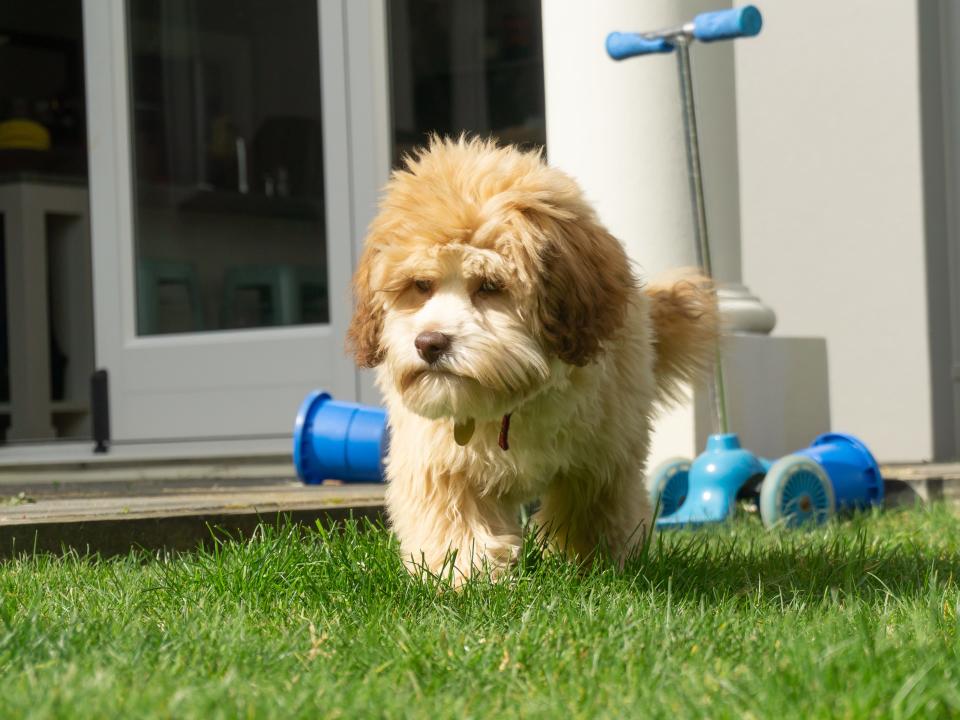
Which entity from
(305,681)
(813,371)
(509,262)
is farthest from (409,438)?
(813,371)

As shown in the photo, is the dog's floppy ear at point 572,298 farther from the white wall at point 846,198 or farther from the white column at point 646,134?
the white wall at point 846,198

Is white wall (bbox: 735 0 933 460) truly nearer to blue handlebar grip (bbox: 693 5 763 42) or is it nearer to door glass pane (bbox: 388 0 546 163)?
door glass pane (bbox: 388 0 546 163)

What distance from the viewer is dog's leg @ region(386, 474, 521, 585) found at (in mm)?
3174

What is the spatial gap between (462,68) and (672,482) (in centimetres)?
327

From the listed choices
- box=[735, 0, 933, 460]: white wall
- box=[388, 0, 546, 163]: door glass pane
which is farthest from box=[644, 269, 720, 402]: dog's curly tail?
box=[388, 0, 546, 163]: door glass pane

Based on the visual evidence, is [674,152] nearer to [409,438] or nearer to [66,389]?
[409,438]

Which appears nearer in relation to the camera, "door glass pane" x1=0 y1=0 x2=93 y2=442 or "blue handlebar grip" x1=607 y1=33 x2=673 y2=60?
"blue handlebar grip" x1=607 y1=33 x2=673 y2=60

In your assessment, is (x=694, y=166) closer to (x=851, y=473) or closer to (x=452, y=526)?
(x=851, y=473)

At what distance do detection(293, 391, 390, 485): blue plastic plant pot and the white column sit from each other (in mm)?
1192

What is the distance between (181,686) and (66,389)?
27.9 ft

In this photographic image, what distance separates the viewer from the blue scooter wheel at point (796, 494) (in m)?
4.33

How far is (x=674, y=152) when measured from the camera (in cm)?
525

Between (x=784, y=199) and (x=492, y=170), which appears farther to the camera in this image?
(x=784, y=199)

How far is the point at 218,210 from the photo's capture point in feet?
25.4
